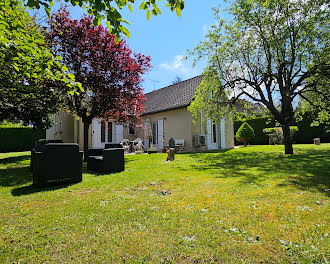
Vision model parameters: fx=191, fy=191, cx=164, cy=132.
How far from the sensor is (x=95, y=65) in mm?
8062

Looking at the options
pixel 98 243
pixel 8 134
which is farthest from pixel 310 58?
pixel 8 134

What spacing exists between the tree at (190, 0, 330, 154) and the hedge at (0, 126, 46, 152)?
15.6 metres

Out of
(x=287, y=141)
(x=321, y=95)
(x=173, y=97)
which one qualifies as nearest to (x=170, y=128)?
(x=173, y=97)

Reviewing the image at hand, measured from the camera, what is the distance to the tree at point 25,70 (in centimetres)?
295

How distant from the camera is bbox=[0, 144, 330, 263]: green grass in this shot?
1.85m

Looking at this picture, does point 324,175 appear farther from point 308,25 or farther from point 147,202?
point 308,25

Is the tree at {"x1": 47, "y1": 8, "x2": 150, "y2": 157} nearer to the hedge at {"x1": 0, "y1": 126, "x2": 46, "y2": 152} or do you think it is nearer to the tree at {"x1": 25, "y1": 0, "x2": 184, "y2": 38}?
the tree at {"x1": 25, "y1": 0, "x2": 184, "y2": 38}

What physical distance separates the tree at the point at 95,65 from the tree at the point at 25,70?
0.69 metres

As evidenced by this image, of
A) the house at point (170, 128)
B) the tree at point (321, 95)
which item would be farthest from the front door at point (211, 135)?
the tree at point (321, 95)

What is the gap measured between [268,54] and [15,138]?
66.9ft

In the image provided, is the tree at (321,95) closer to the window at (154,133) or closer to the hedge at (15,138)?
the window at (154,133)

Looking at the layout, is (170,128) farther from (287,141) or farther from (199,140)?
(287,141)

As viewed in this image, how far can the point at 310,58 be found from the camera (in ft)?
28.4

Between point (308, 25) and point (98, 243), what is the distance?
36.2 feet
